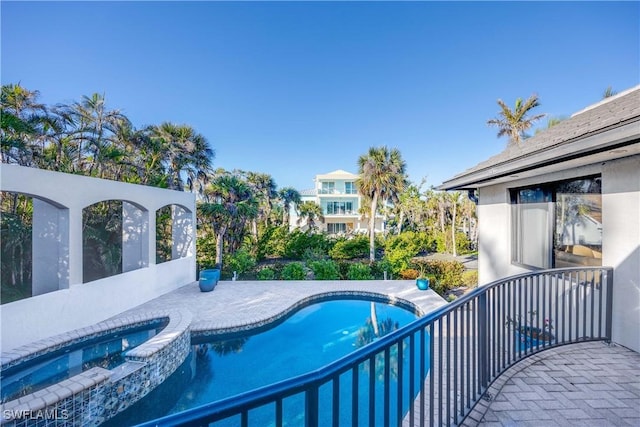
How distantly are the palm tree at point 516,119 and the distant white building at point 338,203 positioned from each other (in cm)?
1805

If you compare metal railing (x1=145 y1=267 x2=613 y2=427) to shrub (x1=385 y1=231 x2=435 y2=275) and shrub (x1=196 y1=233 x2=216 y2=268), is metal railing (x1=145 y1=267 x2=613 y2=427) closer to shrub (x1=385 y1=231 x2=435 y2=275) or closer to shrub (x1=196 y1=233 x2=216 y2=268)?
shrub (x1=385 y1=231 x2=435 y2=275)

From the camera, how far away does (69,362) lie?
6.19 m

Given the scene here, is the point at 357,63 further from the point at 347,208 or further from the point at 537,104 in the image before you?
the point at 347,208

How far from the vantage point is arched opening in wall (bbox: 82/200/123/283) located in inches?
470

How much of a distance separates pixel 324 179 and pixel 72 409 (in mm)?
36880

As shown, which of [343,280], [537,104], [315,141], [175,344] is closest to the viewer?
[175,344]

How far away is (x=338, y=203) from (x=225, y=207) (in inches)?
975

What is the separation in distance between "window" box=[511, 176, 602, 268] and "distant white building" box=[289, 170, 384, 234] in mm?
31001

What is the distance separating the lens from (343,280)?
13.7m

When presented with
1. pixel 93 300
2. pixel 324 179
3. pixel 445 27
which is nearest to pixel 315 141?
pixel 324 179

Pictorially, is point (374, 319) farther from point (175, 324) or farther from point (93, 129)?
point (93, 129)

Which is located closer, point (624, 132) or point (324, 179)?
point (624, 132)

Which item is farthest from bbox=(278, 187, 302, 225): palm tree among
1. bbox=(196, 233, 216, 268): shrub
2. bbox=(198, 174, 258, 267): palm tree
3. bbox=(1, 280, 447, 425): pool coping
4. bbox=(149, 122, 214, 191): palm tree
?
bbox=(1, 280, 447, 425): pool coping

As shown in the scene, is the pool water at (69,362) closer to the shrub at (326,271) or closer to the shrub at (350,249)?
the shrub at (326,271)
